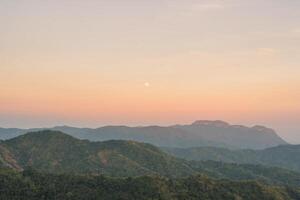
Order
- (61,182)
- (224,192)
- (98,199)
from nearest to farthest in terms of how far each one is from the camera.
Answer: (98,199) < (61,182) < (224,192)

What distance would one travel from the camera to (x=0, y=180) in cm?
17150

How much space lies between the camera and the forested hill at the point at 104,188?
16488 cm

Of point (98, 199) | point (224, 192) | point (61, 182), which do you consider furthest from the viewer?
point (224, 192)

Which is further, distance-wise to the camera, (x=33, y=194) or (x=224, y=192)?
(x=224, y=192)

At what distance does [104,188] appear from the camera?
17462 centimetres

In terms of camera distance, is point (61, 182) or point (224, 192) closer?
point (61, 182)

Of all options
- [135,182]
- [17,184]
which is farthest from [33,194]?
[135,182]

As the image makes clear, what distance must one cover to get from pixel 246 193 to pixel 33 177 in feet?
349

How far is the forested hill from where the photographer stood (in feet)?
541

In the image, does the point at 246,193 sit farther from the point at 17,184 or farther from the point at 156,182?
the point at 17,184

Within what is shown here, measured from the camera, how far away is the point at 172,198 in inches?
6767

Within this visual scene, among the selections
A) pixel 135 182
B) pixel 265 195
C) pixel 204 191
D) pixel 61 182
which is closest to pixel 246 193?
pixel 265 195

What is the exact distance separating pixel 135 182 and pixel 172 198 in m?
19.5

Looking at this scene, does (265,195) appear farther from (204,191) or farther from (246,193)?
(204,191)
